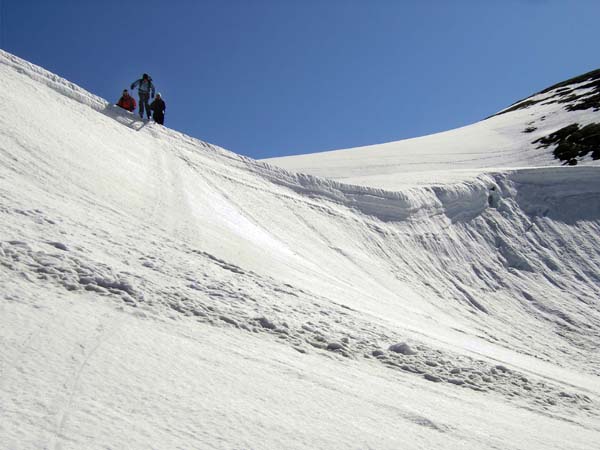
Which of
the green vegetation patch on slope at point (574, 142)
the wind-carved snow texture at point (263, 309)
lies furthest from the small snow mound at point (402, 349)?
the green vegetation patch on slope at point (574, 142)

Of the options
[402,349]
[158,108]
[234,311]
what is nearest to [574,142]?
[158,108]

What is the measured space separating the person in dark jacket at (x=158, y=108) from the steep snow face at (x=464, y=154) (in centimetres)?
706

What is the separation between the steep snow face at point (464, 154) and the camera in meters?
22.5

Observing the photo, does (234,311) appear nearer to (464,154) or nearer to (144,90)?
(144,90)

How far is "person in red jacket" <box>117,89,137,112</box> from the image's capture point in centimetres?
1465

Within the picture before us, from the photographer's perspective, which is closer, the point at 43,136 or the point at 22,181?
the point at 22,181

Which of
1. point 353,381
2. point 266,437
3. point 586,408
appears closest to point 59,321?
point 266,437

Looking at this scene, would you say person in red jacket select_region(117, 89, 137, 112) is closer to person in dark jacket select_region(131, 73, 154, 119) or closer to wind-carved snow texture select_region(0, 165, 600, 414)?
person in dark jacket select_region(131, 73, 154, 119)

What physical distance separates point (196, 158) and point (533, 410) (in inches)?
448

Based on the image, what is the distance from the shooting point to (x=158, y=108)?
15188 millimetres

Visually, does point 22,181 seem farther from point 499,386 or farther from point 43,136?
point 499,386

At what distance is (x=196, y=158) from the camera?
14.8m

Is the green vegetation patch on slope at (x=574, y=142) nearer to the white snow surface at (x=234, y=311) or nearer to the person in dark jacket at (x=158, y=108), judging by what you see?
the white snow surface at (x=234, y=311)

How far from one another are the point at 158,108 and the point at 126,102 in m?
0.89
